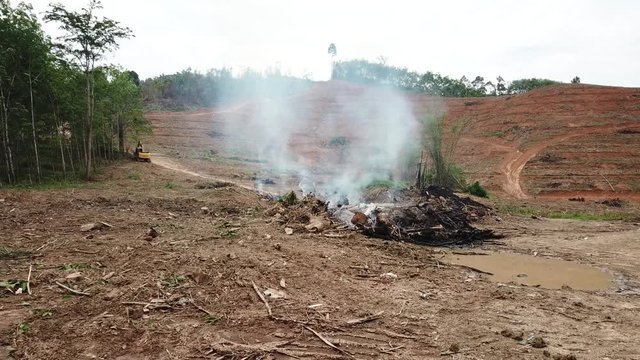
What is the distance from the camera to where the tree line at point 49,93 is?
15.3 metres

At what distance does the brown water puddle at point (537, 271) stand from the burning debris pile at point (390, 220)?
4.30ft

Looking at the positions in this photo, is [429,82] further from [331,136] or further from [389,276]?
[389,276]

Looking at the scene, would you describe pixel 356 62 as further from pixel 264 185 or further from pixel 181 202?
pixel 181 202

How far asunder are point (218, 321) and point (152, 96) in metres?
49.6

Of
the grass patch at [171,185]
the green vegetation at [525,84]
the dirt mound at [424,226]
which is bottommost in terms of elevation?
the grass patch at [171,185]

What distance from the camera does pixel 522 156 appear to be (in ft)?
106

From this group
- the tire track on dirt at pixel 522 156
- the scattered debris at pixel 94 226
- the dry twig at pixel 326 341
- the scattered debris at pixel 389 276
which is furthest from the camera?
the tire track on dirt at pixel 522 156

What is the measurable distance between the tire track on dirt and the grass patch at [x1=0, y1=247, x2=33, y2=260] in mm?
25976

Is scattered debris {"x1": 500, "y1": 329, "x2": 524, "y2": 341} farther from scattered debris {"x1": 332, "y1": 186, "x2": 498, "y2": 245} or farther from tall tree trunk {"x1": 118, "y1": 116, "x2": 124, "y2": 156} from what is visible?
tall tree trunk {"x1": 118, "y1": 116, "x2": 124, "y2": 156}

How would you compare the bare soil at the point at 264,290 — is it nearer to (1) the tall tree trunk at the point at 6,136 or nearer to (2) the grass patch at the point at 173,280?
(2) the grass patch at the point at 173,280

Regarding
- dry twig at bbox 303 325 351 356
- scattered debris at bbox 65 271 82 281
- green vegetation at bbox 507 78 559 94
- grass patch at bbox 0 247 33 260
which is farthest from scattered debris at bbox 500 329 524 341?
green vegetation at bbox 507 78 559 94

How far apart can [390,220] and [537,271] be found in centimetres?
382

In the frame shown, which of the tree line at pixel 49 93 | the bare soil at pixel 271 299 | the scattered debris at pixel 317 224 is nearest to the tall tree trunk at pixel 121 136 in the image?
the tree line at pixel 49 93

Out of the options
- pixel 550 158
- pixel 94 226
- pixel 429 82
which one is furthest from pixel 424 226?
pixel 429 82
